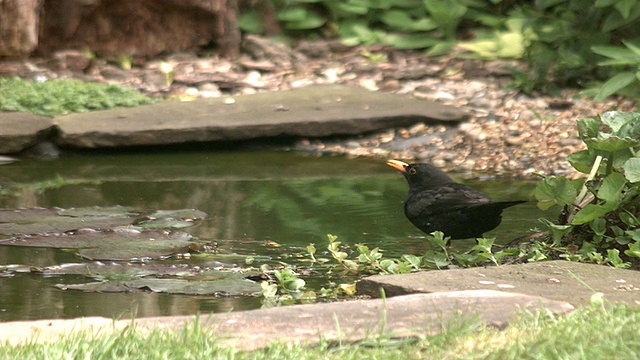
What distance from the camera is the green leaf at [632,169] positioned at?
13.8 feet

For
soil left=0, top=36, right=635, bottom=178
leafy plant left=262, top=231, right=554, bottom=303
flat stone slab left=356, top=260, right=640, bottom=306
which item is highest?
flat stone slab left=356, top=260, right=640, bottom=306

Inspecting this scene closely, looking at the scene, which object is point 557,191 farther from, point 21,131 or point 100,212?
point 21,131

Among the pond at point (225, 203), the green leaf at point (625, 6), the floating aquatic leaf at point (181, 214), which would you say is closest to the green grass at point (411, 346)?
the pond at point (225, 203)

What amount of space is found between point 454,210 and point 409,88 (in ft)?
15.7

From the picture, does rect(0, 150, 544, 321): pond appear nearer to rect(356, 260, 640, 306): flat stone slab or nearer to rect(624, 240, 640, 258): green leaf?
rect(356, 260, 640, 306): flat stone slab

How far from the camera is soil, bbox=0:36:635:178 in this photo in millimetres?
7668

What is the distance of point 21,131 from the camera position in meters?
7.48

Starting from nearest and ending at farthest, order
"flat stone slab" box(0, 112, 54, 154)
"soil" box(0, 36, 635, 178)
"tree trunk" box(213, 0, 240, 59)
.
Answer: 1. "flat stone slab" box(0, 112, 54, 154)
2. "soil" box(0, 36, 635, 178)
3. "tree trunk" box(213, 0, 240, 59)

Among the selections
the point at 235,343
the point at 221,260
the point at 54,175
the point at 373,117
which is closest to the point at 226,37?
the point at 373,117

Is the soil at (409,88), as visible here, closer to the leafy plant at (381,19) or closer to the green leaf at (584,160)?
the leafy plant at (381,19)

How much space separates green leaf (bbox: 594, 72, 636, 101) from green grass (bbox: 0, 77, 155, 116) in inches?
138

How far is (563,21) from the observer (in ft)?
30.3

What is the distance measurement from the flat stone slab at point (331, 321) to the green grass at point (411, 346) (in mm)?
58

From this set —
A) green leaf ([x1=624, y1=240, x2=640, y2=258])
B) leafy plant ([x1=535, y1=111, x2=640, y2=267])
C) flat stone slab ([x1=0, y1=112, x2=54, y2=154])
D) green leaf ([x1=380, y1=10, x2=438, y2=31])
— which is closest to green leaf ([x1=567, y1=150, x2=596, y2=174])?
leafy plant ([x1=535, y1=111, x2=640, y2=267])
